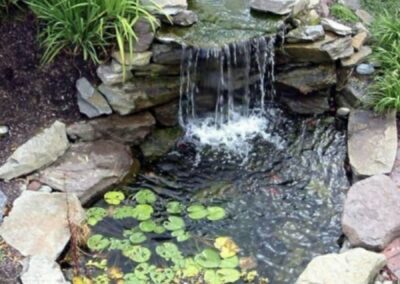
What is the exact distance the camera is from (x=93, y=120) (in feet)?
16.4

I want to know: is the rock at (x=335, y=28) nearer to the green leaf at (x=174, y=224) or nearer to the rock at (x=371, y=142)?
the rock at (x=371, y=142)

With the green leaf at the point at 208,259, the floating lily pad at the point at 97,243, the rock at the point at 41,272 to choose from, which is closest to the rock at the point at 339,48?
the green leaf at the point at 208,259

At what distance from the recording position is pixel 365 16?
591cm

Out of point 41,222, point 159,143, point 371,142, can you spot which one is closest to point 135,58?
point 159,143

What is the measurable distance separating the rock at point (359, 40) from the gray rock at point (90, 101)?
2.24m

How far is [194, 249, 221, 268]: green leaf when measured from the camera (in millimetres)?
4125

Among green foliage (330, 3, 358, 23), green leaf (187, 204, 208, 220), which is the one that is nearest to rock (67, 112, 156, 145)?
green leaf (187, 204, 208, 220)

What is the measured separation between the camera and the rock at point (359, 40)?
5473mm

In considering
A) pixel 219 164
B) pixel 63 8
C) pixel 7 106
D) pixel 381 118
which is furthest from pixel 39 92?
pixel 381 118

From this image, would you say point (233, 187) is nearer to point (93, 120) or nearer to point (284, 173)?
point (284, 173)

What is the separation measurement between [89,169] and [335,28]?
2.41 m

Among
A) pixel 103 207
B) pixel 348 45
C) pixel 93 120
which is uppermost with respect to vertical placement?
pixel 348 45

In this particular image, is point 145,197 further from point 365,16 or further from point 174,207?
point 365,16

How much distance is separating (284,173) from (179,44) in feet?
4.36
